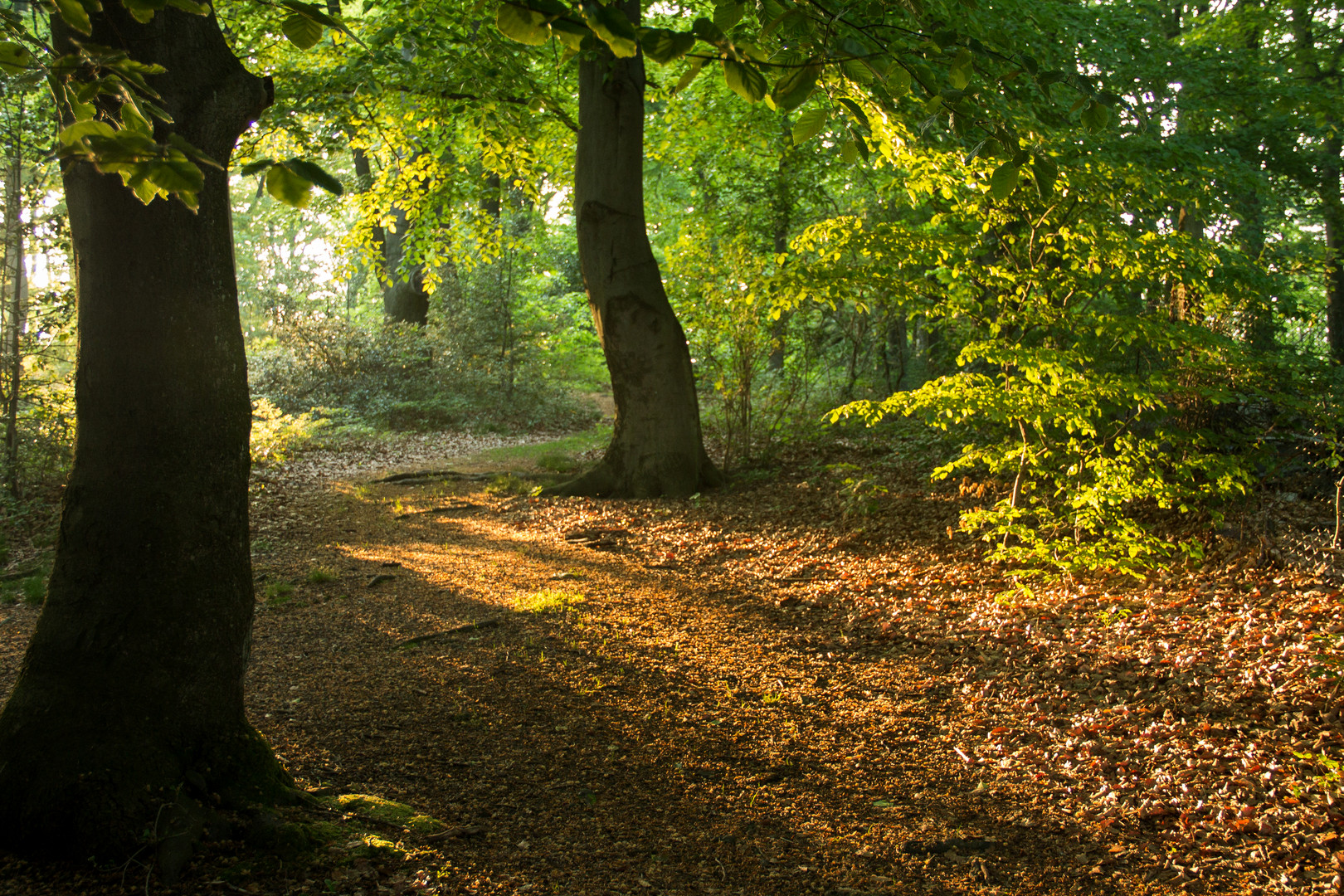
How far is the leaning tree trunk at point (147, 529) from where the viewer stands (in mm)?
2318

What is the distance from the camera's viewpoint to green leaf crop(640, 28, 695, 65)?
175 cm

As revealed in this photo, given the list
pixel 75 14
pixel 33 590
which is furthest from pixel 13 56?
pixel 33 590

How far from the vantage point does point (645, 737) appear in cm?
362

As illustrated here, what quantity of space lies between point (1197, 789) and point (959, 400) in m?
2.84

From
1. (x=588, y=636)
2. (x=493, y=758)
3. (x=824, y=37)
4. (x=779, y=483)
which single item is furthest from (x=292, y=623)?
(x=779, y=483)

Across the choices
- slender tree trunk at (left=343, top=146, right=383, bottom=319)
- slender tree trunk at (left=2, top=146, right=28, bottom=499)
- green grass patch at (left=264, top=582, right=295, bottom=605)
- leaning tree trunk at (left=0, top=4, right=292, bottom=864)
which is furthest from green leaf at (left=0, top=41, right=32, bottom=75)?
slender tree trunk at (left=343, top=146, right=383, bottom=319)

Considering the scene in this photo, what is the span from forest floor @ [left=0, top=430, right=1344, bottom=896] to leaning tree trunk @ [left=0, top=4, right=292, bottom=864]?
0.88 ft

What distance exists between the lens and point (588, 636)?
4828mm

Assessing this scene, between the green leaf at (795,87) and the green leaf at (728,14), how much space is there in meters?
0.19

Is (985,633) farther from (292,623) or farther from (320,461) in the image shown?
(320,461)

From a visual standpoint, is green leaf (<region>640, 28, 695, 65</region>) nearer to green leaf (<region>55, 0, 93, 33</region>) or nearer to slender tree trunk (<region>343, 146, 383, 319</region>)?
green leaf (<region>55, 0, 93, 33</region>)

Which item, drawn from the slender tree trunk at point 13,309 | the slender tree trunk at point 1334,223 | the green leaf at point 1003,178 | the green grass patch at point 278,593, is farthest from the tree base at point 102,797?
the slender tree trunk at point 1334,223

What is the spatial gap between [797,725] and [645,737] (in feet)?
2.50

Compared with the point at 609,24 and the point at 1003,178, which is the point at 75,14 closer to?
the point at 609,24
